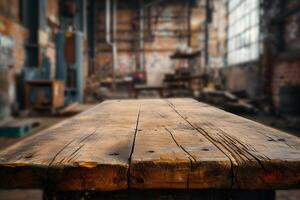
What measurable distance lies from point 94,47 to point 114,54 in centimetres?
85

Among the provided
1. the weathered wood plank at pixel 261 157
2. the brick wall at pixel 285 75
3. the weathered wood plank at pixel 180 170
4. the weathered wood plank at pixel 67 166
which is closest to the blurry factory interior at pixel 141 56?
the brick wall at pixel 285 75

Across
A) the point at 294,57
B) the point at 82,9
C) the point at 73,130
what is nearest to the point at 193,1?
the point at 82,9

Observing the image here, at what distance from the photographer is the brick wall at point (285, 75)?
5.61m

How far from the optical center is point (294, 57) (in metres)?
5.61

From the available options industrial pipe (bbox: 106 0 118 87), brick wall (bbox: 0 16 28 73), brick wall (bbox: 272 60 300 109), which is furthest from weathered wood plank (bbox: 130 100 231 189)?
industrial pipe (bbox: 106 0 118 87)

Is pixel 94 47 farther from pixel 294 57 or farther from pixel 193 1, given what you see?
pixel 294 57

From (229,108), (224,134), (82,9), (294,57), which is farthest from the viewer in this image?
(82,9)

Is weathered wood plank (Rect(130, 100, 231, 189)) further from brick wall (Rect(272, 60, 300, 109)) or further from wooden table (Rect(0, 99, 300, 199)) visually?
brick wall (Rect(272, 60, 300, 109))

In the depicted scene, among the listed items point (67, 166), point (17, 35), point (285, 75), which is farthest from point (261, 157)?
point (17, 35)

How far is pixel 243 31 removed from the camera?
28.7ft

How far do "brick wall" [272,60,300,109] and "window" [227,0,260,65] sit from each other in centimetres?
112

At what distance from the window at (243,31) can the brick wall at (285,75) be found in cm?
112

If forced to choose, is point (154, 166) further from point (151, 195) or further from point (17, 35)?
point (17, 35)

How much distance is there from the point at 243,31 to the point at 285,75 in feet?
10.3
